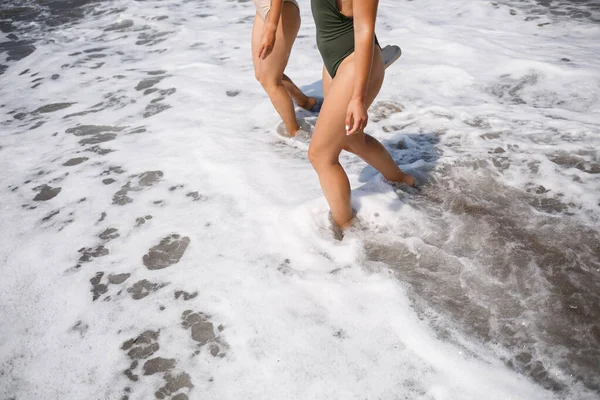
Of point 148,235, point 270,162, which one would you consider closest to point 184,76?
point 270,162

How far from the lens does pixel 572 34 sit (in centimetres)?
568

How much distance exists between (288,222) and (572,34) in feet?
16.4

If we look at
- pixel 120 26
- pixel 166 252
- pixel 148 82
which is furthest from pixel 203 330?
pixel 120 26

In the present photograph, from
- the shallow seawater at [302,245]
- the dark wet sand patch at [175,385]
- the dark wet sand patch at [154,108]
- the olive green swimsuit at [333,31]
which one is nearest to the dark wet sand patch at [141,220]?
the shallow seawater at [302,245]

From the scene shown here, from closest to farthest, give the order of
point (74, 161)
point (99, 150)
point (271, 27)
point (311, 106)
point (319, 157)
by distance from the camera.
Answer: point (319, 157), point (271, 27), point (74, 161), point (99, 150), point (311, 106)

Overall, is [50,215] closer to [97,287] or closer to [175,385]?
[97,287]

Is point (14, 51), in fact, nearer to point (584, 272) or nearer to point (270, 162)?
point (270, 162)

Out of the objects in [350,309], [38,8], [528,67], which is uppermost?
[38,8]

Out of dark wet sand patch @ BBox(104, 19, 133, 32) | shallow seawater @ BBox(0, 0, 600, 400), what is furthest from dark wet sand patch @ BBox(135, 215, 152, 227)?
dark wet sand patch @ BBox(104, 19, 133, 32)

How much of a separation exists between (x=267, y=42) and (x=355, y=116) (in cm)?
147

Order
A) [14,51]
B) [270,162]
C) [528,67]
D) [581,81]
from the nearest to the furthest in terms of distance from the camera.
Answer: [270,162] → [581,81] → [528,67] → [14,51]

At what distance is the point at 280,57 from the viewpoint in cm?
364

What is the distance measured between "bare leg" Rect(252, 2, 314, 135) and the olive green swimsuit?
48.5 inches

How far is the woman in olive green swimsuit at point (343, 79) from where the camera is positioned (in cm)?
210
